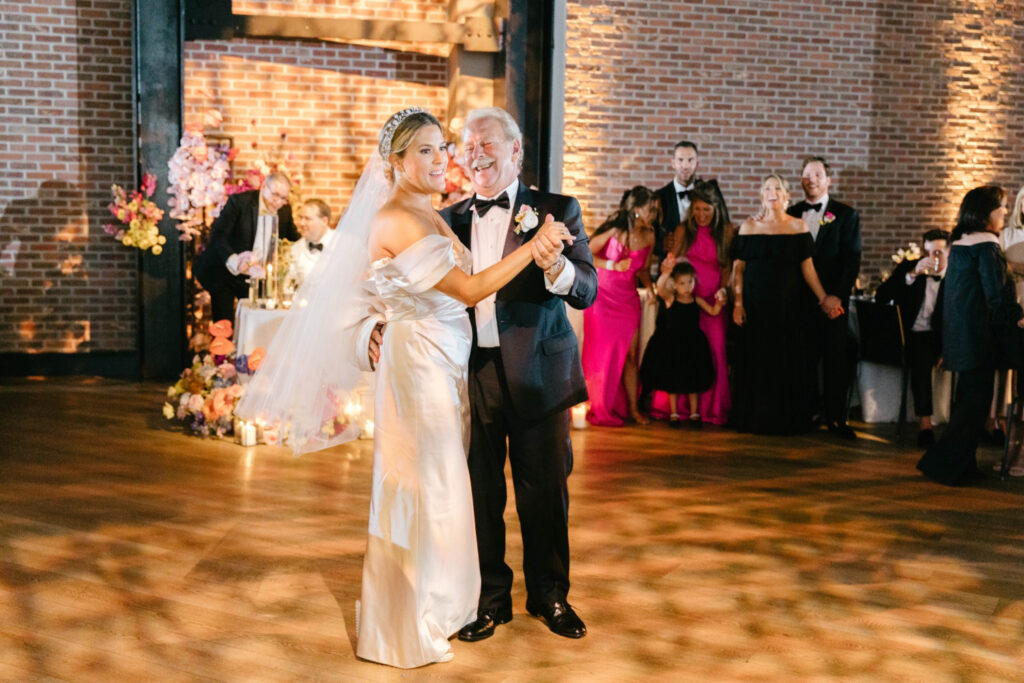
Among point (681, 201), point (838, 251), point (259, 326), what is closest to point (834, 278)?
point (838, 251)

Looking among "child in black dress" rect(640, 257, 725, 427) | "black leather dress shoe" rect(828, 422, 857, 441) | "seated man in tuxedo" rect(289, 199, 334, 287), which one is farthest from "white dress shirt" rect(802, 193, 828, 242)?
"seated man in tuxedo" rect(289, 199, 334, 287)

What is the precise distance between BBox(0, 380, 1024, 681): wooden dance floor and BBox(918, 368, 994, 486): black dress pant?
0.42 ft

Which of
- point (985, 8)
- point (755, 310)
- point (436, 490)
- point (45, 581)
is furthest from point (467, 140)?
point (985, 8)

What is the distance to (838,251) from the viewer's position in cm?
652

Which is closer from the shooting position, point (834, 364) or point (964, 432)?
point (964, 432)

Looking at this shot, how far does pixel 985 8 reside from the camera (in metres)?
9.29

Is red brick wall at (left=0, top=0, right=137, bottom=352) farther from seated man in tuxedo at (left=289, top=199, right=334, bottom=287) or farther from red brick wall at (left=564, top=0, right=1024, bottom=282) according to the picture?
red brick wall at (left=564, top=0, right=1024, bottom=282)

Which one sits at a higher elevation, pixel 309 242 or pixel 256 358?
pixel 309 242

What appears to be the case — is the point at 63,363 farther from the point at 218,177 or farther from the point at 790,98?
the point at 790,98

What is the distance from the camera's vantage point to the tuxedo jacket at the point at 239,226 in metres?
7.03

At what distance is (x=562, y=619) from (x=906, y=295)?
160 inches

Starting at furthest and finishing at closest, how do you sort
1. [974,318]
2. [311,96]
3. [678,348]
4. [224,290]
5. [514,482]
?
[311,96]
[224,290]
[678,348]
[974,318]
[514,482]

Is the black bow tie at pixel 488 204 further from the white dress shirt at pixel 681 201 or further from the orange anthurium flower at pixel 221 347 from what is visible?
the white dress shirt at pixel 681 201

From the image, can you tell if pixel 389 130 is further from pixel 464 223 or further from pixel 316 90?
pixel 316 90
